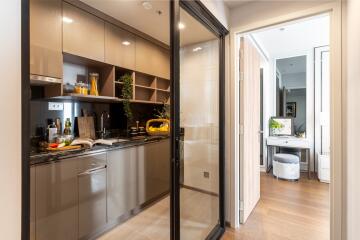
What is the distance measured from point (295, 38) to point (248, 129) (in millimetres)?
2219

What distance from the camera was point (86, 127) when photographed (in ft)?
8.55

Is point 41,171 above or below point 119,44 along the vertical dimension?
below

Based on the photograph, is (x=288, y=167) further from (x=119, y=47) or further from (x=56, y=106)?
(x=56, y=106)

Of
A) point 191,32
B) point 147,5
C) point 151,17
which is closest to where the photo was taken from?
point 191,32

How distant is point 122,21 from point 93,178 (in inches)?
83.0

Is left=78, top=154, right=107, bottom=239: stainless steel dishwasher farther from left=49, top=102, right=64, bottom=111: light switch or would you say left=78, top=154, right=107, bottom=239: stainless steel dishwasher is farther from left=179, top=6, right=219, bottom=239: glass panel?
left=179, top=6, right=219, bottom=239: glass panel

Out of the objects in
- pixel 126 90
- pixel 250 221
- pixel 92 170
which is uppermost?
pixel 126 90

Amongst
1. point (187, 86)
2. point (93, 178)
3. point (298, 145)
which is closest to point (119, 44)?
point (187, 86)

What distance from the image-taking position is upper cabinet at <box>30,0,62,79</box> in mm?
1763

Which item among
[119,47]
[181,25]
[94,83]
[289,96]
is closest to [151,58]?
[119,47]

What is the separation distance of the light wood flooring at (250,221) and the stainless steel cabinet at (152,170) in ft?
0.67

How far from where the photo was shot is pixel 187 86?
191 cm
